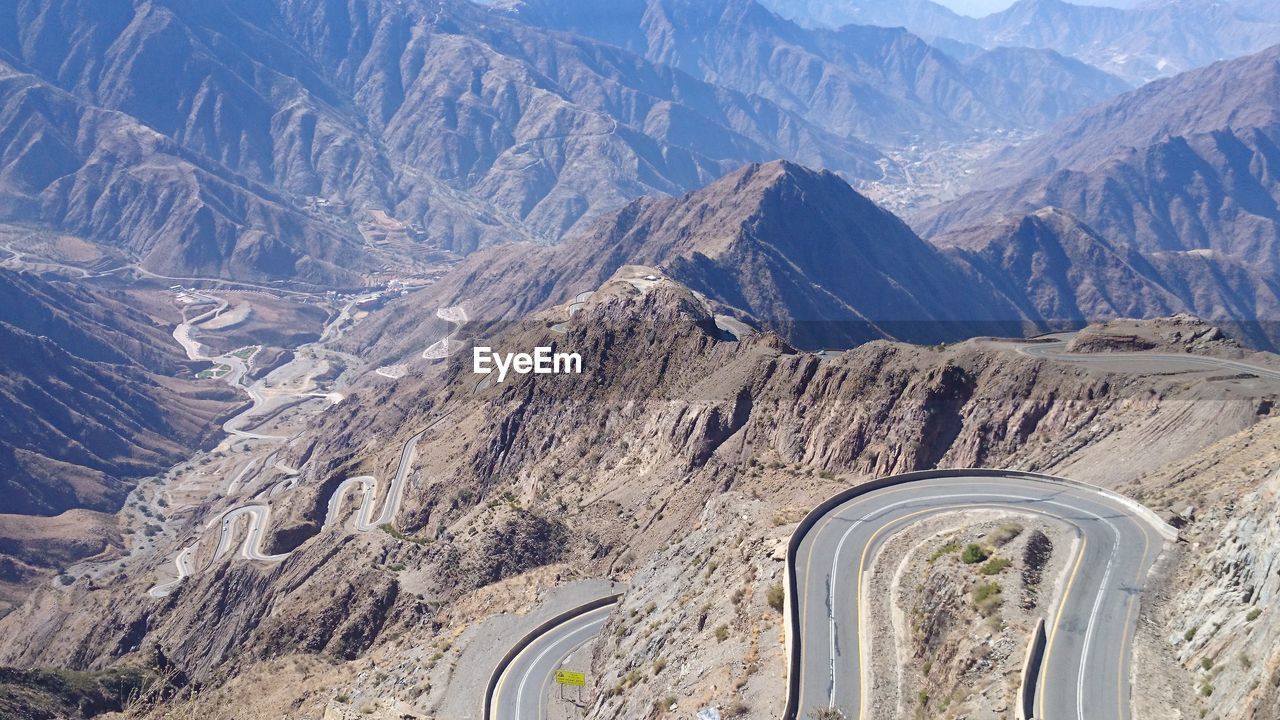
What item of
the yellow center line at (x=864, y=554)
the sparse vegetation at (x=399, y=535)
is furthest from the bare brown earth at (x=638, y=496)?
the yellow center line at (x=864, y=554)

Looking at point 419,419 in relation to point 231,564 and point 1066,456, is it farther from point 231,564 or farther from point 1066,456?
point 1066,456

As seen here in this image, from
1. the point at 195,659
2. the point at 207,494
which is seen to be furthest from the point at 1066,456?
the point at 207,494

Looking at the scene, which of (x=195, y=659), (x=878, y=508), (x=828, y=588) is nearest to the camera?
(x=828, y=588)

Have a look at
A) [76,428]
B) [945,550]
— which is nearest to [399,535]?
[945,550]

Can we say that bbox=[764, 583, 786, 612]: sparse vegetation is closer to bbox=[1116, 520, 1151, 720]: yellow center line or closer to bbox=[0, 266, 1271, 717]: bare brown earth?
bbox=[0, 266, 1271, 717]: bare brown earth

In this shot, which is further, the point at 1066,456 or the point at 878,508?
the point at 1066,456

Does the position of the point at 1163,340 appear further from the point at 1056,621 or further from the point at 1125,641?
the point at 1125,641

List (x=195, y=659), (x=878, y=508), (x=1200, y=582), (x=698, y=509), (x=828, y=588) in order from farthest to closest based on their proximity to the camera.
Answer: (x=195, y=659), (x=698, y=509), (x=878, y=508), (x=828, y=588), (x=1200, y=582)
